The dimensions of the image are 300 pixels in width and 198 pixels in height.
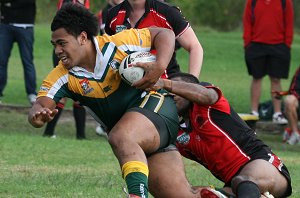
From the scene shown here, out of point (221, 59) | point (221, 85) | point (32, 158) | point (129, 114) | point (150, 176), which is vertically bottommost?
point (221, 59)

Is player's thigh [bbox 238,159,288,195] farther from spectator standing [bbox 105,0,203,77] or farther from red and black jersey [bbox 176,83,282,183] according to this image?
spectator standing [bbox 105,0,203,77]

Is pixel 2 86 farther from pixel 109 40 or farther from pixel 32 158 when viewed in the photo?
pixel 109 40

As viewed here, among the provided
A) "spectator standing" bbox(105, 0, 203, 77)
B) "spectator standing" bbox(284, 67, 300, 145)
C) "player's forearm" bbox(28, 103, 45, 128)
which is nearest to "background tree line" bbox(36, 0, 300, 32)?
"spectator standing" bbox(284, 67, 300, 145)

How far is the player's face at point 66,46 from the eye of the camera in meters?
6.97

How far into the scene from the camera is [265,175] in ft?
24.3

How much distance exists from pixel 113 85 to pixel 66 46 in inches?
17.1

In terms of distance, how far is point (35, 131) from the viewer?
44.9 feet

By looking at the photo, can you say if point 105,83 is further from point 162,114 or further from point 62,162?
point 62,162

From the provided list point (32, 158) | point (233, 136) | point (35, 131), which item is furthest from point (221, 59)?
point (233, 136)

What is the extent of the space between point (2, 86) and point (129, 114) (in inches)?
357

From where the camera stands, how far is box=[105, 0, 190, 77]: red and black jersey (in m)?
8.34

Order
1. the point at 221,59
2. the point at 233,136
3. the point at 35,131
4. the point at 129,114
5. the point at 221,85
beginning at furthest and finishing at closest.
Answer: the point at 221,59 < the point at 221,85 < the point at 35,131 < the point at 233,136 < the point at 129,114

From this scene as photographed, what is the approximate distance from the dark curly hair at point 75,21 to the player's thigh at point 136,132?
0.69m

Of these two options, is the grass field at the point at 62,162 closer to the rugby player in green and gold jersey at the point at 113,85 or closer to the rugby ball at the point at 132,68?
the rugby player in green and gold jersey at the point at 113,85
